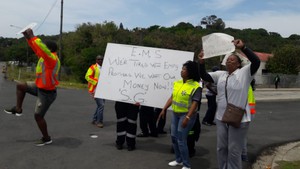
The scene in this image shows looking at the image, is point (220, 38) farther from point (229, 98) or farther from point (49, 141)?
point (49, 141)

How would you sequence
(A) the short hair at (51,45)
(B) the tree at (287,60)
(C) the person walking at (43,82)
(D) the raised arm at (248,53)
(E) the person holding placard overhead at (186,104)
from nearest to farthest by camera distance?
(D) the raised arm at (248,53) < (E) the person holding placard overhead at (186,104) < (C) the person walking at (43,82) < (A) the short hair at (51,45) < (B) the tree at (287,60)

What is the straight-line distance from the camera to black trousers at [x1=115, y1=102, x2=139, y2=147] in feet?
21.2

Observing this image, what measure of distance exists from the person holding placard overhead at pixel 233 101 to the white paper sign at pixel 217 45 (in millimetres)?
178

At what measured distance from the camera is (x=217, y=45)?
4.60 m

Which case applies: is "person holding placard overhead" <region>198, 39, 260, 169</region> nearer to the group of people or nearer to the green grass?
the group of people

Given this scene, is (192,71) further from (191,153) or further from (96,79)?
(96,79)

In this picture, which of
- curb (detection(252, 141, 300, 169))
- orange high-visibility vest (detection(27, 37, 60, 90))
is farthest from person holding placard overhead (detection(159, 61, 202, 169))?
orange high-visibility vest (detection(27, 37, 60, 90))

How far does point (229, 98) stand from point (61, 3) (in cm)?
2645

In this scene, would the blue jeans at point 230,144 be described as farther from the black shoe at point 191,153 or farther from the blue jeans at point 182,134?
the black shoe at point 191,153

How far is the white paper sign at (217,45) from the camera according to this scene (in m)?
4.46

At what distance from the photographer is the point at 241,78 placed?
4.41 m

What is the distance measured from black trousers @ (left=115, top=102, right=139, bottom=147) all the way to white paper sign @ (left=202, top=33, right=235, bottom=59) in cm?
227

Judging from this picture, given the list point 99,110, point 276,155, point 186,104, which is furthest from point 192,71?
point 99,110

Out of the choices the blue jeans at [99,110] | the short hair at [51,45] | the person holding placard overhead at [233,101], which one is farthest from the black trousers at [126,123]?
the person holding placard overhead at [233,101]
